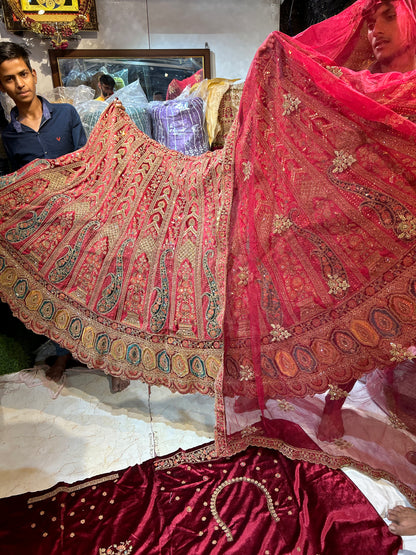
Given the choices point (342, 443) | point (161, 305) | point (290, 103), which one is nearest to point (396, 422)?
point (342, 443)

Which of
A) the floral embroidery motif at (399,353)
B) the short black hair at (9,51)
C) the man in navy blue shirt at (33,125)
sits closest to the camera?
the floral embroidery motif at (399,353)

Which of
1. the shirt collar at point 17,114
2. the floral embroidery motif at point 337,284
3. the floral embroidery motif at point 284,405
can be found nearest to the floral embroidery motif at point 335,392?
the floral embroidery motif at point 284,405

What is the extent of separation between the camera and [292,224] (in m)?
1.08

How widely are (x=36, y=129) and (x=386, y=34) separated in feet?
4.91

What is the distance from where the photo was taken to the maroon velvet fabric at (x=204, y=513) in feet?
3.27

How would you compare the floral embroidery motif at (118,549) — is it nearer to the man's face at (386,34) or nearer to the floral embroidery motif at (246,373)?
the floral embroidery motif at (246,373)

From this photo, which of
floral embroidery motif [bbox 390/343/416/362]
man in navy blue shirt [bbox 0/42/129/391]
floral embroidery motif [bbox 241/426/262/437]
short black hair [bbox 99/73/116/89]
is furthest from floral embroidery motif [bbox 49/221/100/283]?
short black hair [bbox 99/73/116/89]

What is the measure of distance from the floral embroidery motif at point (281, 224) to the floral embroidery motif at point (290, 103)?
0.99 feet

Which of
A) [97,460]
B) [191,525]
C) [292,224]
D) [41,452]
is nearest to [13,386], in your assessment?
[41,452]

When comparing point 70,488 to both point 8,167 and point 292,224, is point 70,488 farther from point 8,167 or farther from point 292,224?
point 8,167

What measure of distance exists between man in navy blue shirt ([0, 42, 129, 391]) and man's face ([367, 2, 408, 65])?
4.45 feet

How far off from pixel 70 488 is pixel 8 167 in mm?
1530

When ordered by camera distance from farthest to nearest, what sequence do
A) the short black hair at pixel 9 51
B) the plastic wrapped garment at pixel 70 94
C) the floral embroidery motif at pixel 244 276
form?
the plastic wrapped garment at pixel 70 94
the short black hair at pixel 9 51
the floral embroidery motif at pixel 244 276

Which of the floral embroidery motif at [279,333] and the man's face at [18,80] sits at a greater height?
the man's face at [18,80]
